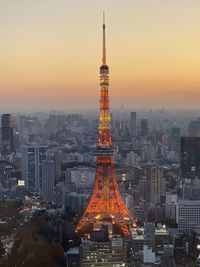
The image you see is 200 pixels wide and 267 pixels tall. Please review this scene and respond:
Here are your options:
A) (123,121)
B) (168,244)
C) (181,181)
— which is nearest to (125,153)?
(123,121)

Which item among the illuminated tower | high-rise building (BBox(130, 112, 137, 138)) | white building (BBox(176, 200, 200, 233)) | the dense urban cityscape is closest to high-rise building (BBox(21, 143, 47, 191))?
the dense urban cityscape

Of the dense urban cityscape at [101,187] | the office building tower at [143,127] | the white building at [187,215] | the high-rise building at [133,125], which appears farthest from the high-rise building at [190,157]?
the white building at [187,215]

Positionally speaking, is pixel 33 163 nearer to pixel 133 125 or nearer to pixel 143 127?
pixel 133 125

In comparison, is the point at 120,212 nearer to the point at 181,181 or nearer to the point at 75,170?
the point at 181,181

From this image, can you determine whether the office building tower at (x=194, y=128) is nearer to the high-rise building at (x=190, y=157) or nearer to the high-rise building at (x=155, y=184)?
the high-rise building at (x=190, y=157)

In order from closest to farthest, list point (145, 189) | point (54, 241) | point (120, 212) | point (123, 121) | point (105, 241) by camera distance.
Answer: point (105, 241), point (54, 241), point (120, 212), point (145, 189), point (123, 121)


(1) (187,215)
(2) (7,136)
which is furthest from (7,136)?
(1) (187,215)
